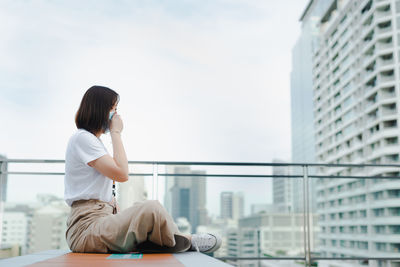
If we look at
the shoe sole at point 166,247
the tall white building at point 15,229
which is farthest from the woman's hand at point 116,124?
the tall white building at point 15,229

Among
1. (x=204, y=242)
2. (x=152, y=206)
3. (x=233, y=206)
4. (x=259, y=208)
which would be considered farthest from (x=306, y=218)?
(x=233, y=206)

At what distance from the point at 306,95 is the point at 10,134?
172 ft

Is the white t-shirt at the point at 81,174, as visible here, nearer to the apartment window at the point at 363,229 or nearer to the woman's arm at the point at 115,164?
the woman's arm at the point at 115,164

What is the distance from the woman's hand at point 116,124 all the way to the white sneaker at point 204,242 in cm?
59

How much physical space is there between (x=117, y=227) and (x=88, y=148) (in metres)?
0.34

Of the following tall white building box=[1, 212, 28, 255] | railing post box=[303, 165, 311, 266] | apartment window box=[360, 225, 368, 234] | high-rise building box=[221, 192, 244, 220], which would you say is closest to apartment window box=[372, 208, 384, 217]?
apartment window box=[360, 225, 368, 234]

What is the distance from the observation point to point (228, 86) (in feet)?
198

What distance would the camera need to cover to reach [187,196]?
4.80m

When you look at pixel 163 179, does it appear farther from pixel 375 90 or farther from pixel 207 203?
pixel 375 90

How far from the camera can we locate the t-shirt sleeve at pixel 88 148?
5.58ft

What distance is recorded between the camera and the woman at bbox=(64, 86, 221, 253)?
166 cm

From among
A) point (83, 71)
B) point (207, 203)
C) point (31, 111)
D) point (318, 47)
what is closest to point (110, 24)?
point (83, 71)

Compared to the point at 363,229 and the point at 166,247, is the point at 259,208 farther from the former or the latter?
the point at 166,247

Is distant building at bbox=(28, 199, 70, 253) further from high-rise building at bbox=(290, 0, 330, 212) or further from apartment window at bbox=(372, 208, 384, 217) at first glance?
high-rise building at bbox=(290, 0, 330, 212)
